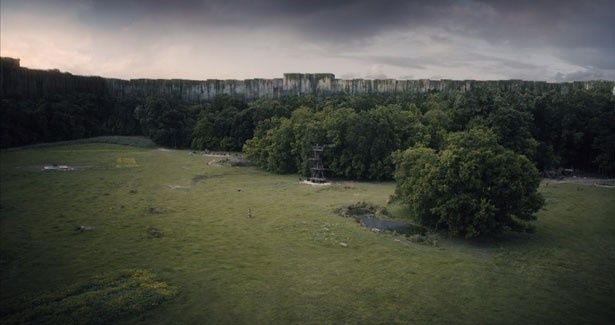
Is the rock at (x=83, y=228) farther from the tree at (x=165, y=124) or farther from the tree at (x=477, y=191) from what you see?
the tree at (x=165, y=124)

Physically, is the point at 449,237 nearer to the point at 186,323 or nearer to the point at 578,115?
the point at 186,323

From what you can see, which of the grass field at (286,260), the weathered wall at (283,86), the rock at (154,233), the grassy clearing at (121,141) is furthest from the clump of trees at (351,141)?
the weathered wall at (283,86)

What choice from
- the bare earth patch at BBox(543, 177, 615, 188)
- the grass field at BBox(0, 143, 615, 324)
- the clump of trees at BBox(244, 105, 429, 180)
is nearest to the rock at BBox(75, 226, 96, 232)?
the grass field at BBox(0, 143, 615, 324)

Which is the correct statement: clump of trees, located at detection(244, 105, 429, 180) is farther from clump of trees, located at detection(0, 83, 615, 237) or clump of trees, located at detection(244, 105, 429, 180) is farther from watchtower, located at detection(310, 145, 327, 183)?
watchtower, located at detection(310, 145, 327, 183)

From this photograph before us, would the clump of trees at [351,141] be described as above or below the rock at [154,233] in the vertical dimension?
above

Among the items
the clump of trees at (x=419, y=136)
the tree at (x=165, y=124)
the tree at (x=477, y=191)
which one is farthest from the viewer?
the tree at (x=165, y=124)

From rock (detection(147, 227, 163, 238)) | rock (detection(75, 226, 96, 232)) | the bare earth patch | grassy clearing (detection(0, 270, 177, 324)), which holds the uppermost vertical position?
the bare earth patch
